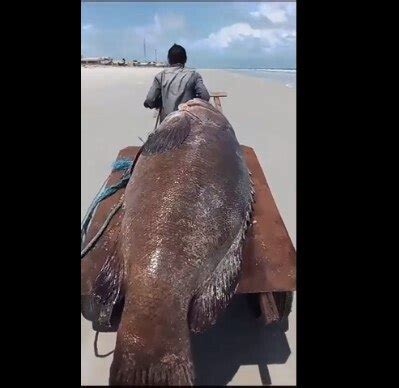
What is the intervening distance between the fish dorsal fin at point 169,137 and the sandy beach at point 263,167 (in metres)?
1.42

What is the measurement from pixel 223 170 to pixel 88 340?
165 cm

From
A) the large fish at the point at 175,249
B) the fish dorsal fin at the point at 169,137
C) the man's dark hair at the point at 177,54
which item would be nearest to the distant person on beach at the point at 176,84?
the man's dark hair at the point at 177,54

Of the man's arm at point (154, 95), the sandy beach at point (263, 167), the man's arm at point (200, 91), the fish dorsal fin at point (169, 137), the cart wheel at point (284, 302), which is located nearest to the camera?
the sandy beach at point (263, 167)

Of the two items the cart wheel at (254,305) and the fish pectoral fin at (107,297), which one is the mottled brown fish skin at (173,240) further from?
the cart wheel at (254,305)

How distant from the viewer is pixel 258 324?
2.87 m

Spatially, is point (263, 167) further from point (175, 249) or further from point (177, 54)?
point (175, 249)

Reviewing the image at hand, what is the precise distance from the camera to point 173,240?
2.28m

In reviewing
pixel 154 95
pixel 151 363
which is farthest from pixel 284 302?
pixel 154 95

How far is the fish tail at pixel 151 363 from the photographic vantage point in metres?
1.84

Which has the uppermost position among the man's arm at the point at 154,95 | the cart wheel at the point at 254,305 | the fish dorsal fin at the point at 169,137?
the man's arm at the point at 154,95

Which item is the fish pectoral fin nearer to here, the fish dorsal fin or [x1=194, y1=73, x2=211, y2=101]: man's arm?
the fish dorsal fin
